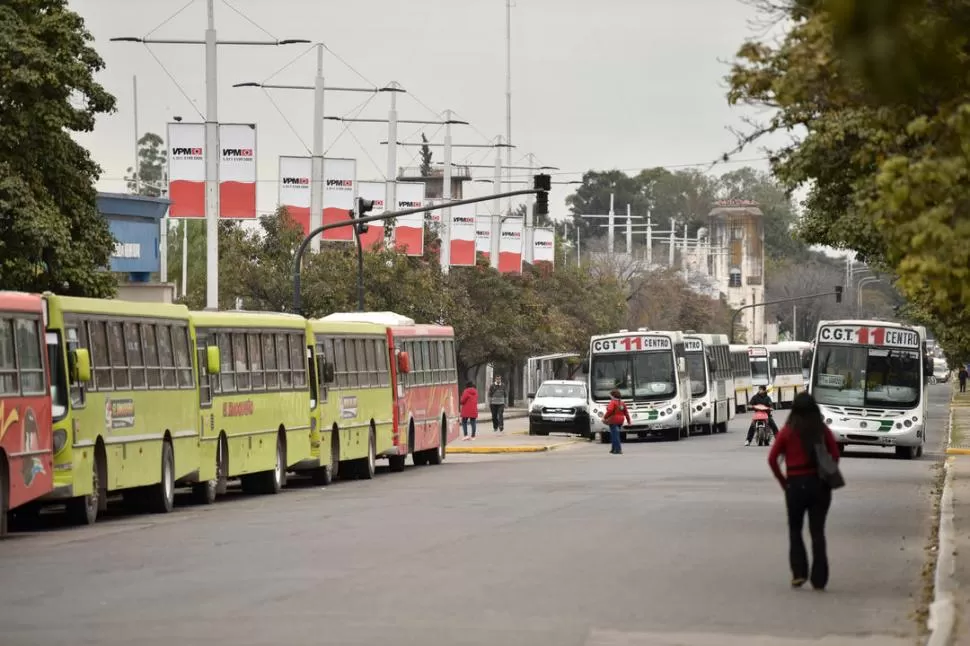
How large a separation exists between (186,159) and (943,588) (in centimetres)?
2893

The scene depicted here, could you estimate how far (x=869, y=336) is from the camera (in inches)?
1811

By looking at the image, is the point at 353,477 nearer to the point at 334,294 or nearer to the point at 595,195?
the point at 334,294

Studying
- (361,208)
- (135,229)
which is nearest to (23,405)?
(361,208)

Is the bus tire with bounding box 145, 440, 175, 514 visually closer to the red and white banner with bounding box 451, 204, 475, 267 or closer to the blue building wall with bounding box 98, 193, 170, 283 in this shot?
the blue building wall with bounding box 98, 193, 170, 283

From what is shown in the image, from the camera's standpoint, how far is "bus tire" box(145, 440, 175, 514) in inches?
1057

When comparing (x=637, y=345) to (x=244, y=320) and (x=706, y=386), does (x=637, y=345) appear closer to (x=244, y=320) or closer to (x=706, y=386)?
(x=706, y=386)

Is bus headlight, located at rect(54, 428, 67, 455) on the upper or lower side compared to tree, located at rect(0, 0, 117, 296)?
lower

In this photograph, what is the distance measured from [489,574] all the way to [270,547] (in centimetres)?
381

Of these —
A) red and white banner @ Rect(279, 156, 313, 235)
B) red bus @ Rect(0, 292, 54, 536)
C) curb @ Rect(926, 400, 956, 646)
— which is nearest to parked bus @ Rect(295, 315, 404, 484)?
red and white banner @ Rect(279, 156, 313, 235)

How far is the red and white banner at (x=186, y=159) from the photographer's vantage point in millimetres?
41938

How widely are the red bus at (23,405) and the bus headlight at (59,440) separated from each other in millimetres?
178

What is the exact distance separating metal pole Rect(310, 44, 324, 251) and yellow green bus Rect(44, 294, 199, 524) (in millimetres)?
24100

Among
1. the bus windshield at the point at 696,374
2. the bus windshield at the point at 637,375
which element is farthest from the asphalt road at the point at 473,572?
the bus windshield at the point at 696,374

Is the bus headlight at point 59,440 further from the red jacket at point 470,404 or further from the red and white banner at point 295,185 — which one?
the red jacket at point 470,404
